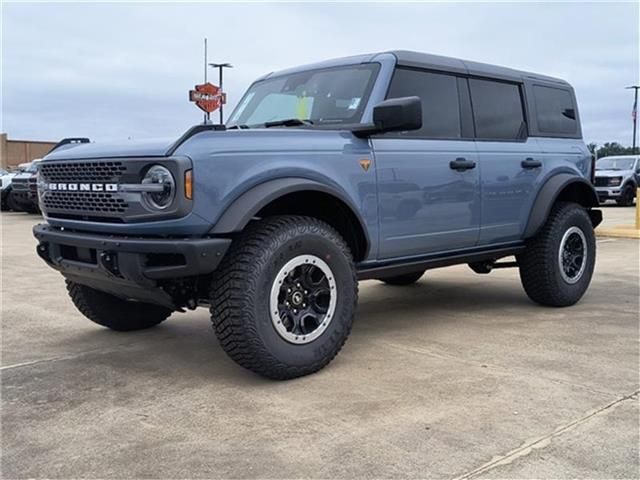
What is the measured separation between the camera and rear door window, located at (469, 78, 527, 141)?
207 inches

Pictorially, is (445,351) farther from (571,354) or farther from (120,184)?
(120,184)

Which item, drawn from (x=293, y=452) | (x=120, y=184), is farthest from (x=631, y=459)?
(x=120, y=184)

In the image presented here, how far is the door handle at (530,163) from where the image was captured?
5.45 m

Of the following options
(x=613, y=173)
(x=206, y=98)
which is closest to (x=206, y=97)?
(x=206, y=98)

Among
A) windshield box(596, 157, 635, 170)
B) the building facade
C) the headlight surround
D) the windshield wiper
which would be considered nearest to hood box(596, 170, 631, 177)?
the headlight surround

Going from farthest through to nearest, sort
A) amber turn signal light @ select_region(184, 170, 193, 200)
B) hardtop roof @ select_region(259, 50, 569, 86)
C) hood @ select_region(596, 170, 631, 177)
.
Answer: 1. hood @ select_region(596, 170, 631, 177)
2. hardtop roof @ select_region(259, 50, 569, 86)
3. amber turn signal light @ select_region(184, 170, 193, 200)

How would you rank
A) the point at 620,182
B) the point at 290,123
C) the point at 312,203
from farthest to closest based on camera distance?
1. the point at 620,182
2. the point at 290,123
3. the point at 312,203

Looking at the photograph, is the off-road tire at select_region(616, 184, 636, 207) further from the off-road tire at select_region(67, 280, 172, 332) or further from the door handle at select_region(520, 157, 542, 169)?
the off-road tire at select_region(67, 280, 172, 332)

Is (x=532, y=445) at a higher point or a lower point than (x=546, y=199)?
lower

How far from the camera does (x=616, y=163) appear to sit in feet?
74.2

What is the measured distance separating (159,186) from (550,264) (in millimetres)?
3552

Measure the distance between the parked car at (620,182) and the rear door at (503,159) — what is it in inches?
676

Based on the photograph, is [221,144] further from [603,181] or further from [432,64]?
[603,181]

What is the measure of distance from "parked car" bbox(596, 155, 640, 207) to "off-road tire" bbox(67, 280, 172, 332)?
62.8 ft
